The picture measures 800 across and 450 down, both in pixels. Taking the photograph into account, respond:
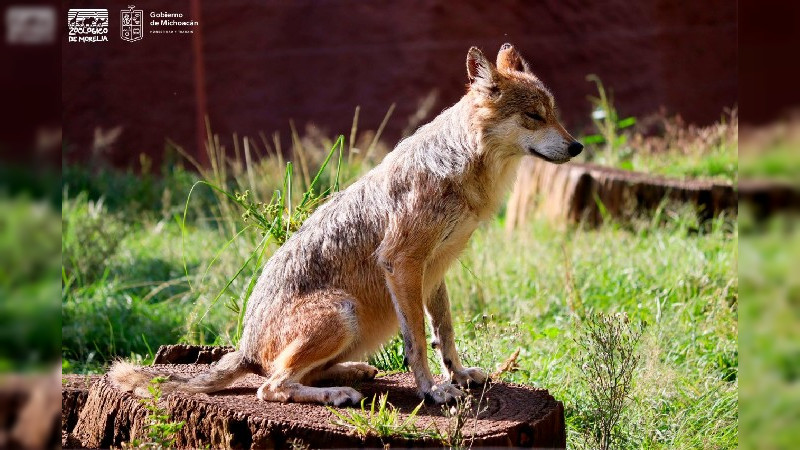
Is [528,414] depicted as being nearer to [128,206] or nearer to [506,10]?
[128,206]

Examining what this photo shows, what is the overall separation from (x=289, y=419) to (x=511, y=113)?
79.8 inches

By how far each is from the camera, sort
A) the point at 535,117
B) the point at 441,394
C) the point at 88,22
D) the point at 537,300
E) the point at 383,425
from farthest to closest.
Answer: the point at 88,22
the point at 537,300
the point at 535,117
the point at 441,394
the point at 383,425

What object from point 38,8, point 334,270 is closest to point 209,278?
point 334,270

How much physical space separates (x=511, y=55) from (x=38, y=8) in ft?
12.7

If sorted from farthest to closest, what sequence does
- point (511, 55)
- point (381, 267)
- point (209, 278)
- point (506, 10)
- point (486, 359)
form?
point (506, 10) → point (209, 278) → point (486, 359) → point (511, 55) → point (381, 267)

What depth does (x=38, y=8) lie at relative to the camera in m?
1.84

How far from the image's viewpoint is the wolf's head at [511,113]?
4965 millimetres

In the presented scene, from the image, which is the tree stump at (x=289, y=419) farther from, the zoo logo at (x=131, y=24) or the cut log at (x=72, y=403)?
the zoo logo at (x=131, y=24)

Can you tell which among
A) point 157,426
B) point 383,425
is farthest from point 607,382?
point 157,426

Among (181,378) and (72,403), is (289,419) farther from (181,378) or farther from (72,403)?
(72,403)

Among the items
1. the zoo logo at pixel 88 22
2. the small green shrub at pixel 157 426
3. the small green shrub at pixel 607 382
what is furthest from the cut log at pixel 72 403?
the zoo logo at pixel 88 22

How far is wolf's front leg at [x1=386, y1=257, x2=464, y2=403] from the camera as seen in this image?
4.83m

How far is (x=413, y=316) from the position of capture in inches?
191

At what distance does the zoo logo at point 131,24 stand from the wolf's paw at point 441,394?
7336mm
